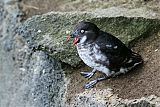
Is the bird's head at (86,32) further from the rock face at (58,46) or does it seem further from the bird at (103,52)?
the rock face at (58,46)

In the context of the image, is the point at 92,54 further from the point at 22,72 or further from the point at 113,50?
the point at 22,72

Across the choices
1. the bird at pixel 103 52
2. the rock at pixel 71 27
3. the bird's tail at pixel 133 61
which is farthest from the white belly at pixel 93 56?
the rock at pixel 71 27

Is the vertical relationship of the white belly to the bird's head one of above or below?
below

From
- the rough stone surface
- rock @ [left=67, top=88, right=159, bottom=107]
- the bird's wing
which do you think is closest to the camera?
rock @ [left=67, top=88, right=159, bottom=107]

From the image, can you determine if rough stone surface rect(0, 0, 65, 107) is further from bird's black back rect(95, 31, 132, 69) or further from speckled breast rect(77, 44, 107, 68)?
bird's black back rect(95, 31, 132, 69)

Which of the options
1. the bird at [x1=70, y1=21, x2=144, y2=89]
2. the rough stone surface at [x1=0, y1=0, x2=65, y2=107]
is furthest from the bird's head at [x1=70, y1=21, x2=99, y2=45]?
the rough stone surface at [x1=0, y1=0, x2=65, y2=107]

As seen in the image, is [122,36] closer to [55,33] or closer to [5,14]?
[55,33]
